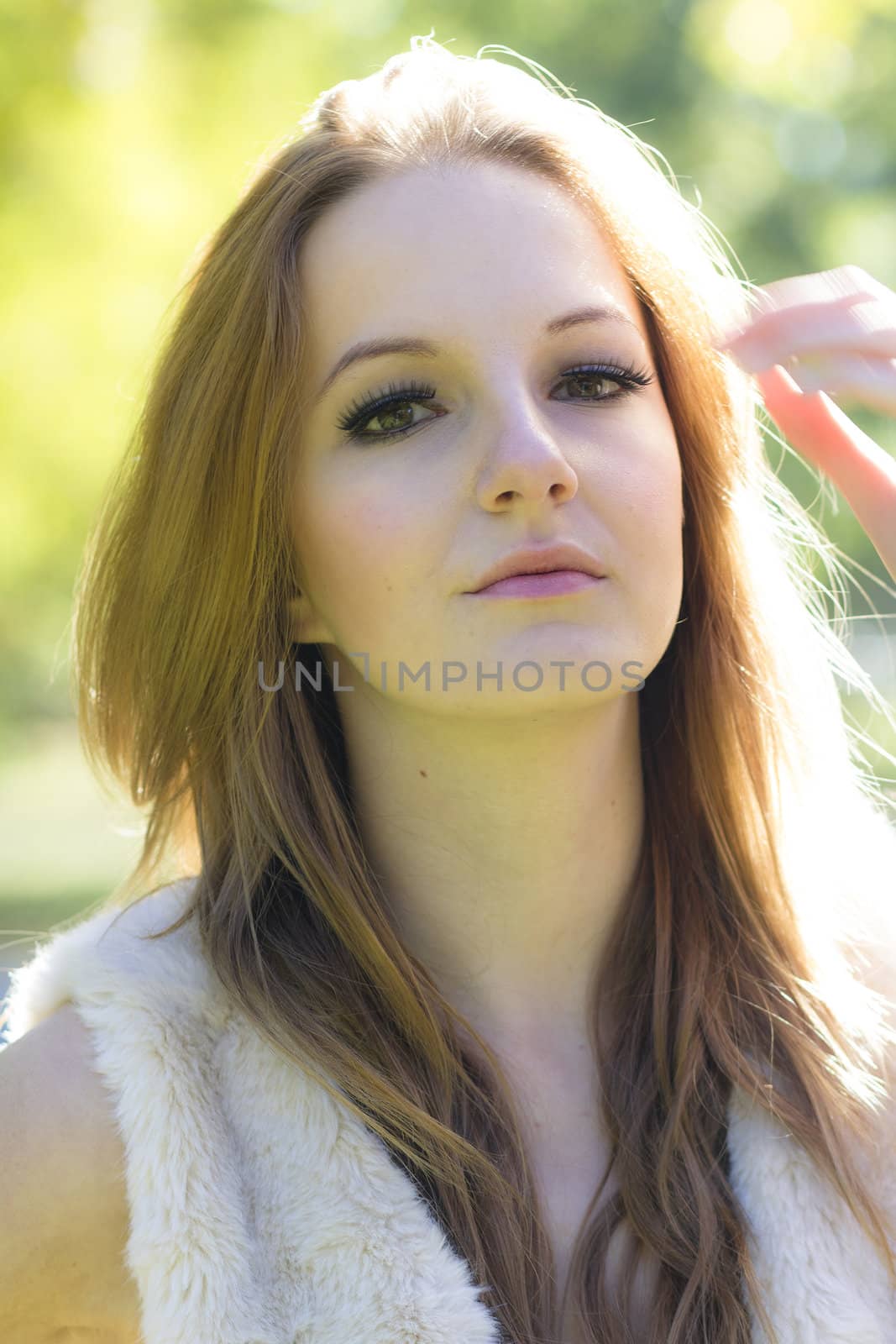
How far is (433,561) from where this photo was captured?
2117mm

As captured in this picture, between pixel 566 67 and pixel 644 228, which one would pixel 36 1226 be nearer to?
pixel 644 228

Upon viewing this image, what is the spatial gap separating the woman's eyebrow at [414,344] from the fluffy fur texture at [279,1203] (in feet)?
3.09

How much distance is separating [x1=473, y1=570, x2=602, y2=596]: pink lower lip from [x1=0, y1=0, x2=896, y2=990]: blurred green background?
3.48m

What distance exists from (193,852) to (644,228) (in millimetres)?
1371

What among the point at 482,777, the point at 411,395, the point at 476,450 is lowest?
the point at 482,777

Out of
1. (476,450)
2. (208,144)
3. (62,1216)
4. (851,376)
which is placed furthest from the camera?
(208,144)

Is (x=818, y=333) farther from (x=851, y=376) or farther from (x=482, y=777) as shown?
(x=482, y=777)

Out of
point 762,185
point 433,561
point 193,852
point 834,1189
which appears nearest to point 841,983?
point 834,1189

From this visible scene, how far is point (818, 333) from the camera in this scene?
2.01 meters

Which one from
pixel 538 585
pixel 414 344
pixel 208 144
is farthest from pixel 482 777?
pixel 208 144

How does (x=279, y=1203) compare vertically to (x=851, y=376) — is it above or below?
below

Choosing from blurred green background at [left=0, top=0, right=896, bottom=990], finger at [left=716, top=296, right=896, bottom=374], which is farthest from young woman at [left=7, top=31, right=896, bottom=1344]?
blurred green background at [left=0, top=0, right=896, bottom=990]

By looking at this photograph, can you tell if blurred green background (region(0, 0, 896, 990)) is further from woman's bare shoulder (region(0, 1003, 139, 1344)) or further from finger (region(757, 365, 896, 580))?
woman's bare shoulder (region(0, 1003, 139, 1344))

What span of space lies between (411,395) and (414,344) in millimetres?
78
